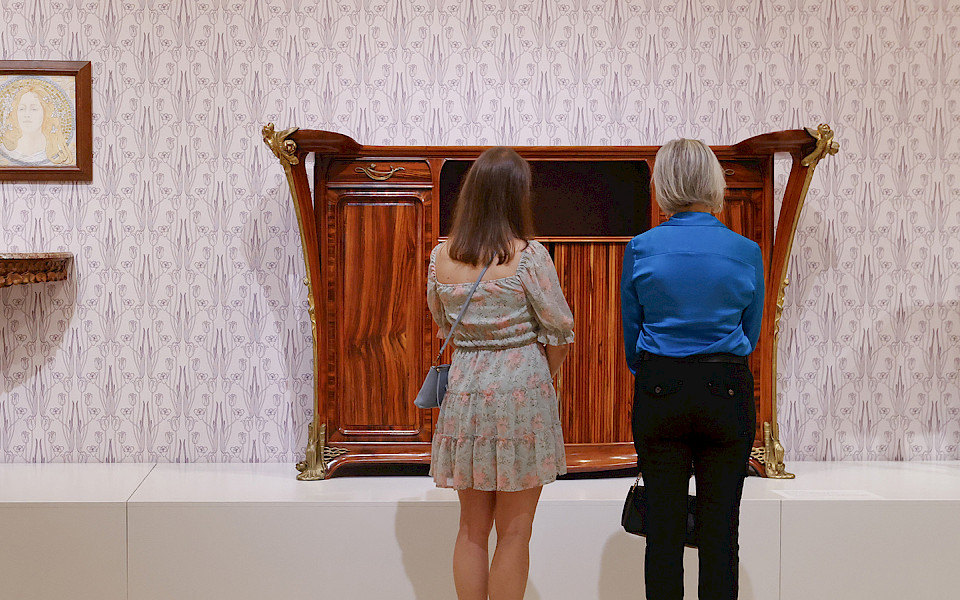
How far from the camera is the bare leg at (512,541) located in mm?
2023

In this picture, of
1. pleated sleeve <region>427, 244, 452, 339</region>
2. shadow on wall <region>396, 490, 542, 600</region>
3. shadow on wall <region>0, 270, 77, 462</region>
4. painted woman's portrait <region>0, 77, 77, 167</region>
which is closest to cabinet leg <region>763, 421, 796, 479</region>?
shadow on wall <region>396, 490, 542, 600</region>

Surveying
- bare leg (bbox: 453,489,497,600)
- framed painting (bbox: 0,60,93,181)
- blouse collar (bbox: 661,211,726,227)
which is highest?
framed painting (bbox: 0,60,93,181)

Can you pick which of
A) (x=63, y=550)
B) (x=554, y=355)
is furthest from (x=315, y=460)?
(x=554, y=355)

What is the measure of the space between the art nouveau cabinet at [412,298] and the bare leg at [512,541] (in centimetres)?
94

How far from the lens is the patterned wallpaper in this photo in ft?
10.7

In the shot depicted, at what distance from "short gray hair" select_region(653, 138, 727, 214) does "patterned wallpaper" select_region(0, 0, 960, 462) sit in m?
1.40

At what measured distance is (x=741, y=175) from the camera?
298 cm

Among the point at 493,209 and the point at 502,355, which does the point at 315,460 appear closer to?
the point at 502,355

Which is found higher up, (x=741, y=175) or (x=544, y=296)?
(x=741, y=175)

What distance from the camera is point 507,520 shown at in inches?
80.0

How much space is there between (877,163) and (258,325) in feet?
8.89

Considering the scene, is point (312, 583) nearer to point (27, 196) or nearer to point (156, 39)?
point (27, 196)

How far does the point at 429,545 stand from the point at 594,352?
95 centimetres

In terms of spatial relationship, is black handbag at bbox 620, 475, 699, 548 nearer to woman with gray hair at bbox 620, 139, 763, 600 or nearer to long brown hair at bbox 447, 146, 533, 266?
woman with gray hair at bbox 620, 139, 763, 600
